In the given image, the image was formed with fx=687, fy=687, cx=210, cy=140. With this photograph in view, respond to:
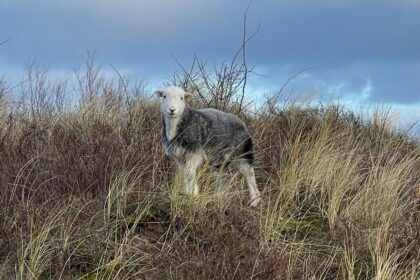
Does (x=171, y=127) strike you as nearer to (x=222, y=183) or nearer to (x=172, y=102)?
(x=172, y=102)

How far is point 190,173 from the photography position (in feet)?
23.8

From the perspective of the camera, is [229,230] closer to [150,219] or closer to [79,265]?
[150,219]

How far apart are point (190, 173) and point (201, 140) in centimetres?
52

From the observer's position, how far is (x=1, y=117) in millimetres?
11414

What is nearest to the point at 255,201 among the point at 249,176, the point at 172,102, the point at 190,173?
the point at 249,176

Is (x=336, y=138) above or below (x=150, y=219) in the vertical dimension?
above

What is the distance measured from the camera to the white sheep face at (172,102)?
7523 mm

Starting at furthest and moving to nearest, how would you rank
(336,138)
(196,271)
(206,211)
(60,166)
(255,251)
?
1. (336,138)
2. (60,166)
3. (206,211)
4. (255,251)
5. (196,271)

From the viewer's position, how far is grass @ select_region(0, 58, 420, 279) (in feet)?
17.7

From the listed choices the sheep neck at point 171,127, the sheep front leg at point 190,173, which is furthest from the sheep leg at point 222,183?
the sheep neck at point 171,127

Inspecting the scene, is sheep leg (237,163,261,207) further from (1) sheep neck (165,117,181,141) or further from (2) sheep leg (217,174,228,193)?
(1) sheep neck (165,117,181,141)

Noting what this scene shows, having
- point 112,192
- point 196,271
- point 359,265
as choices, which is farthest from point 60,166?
point 359,265

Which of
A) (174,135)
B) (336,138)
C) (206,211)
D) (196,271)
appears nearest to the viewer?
(196,271)

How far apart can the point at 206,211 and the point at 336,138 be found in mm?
4865
